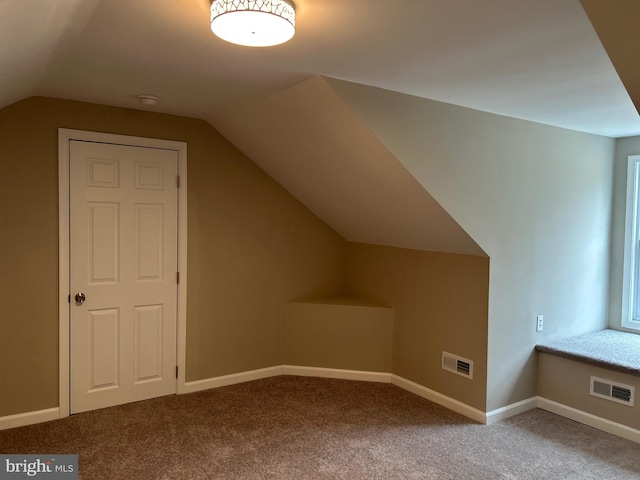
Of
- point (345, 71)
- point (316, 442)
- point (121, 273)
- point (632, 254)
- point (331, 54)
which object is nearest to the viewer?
point (331, 54)

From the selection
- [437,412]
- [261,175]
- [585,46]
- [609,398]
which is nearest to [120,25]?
[585,46]

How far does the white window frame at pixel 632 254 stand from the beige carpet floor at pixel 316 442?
1.37 m

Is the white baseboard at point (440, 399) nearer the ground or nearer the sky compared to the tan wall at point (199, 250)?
nearer the ground

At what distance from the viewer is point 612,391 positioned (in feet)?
10.7

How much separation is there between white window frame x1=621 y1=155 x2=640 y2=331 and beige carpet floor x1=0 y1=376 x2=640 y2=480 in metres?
1.37

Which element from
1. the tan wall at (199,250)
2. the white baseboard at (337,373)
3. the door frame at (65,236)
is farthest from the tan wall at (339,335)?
the door frame at (65,236)

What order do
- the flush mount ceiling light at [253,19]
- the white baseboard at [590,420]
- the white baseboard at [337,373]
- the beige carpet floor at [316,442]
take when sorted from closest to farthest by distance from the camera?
the flush mount ceiling light at [253,19] → the beige carpet floor at [316,442] → the white baseboard at [590,420] → the white baseboard at [337,373]

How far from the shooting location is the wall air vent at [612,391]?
318cm

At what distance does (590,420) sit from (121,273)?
3491mm

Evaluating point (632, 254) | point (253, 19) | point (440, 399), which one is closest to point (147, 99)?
point (253, 19)

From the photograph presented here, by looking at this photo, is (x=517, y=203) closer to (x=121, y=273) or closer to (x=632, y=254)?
(x=632, y=254)

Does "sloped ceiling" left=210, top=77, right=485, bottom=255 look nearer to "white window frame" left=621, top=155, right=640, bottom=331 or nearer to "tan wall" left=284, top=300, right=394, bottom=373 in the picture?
"tan wall" left=284, top=300, right=394, bottom=373

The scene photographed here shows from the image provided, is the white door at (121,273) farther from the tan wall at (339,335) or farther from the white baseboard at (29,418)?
the tan wall at (339,335)

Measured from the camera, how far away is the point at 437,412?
351cm
